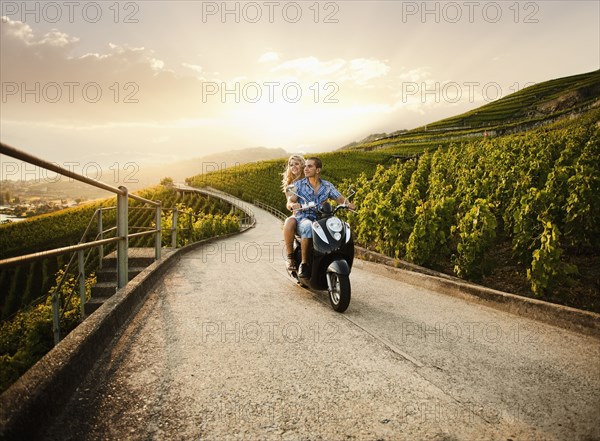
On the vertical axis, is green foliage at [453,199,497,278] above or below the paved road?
above

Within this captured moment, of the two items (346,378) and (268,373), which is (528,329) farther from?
(268,373)

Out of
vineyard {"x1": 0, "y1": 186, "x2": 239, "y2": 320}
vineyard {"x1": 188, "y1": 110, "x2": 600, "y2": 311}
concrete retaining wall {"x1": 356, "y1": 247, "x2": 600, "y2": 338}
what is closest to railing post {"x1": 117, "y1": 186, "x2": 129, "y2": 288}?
vineyard {"x1": 188, "y1": 110, "x2": 600, "y2": 311}

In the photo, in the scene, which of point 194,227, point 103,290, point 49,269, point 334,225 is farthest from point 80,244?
point 49,269

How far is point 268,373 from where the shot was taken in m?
2.79

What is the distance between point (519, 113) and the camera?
8450 centimetres

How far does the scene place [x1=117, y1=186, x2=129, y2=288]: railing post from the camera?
14.2ft

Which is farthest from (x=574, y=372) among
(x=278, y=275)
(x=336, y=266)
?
(x=278, y=275)

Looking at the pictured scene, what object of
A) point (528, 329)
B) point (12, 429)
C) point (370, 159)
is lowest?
point (528, 329)

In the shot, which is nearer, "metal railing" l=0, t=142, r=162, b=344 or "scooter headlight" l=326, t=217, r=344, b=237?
"metal railing" l=0, t=142, r=162, b=344

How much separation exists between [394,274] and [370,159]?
6010 centimetres

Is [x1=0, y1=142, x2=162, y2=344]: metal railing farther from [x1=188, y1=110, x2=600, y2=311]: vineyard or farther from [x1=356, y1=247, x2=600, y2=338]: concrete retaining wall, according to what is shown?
[x1=356, y1=247, x2=600, y2=338]: concrete retaining wall

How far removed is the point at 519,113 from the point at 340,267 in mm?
97188

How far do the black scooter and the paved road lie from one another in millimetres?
263

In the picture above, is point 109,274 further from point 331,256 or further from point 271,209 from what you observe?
point 271,209
